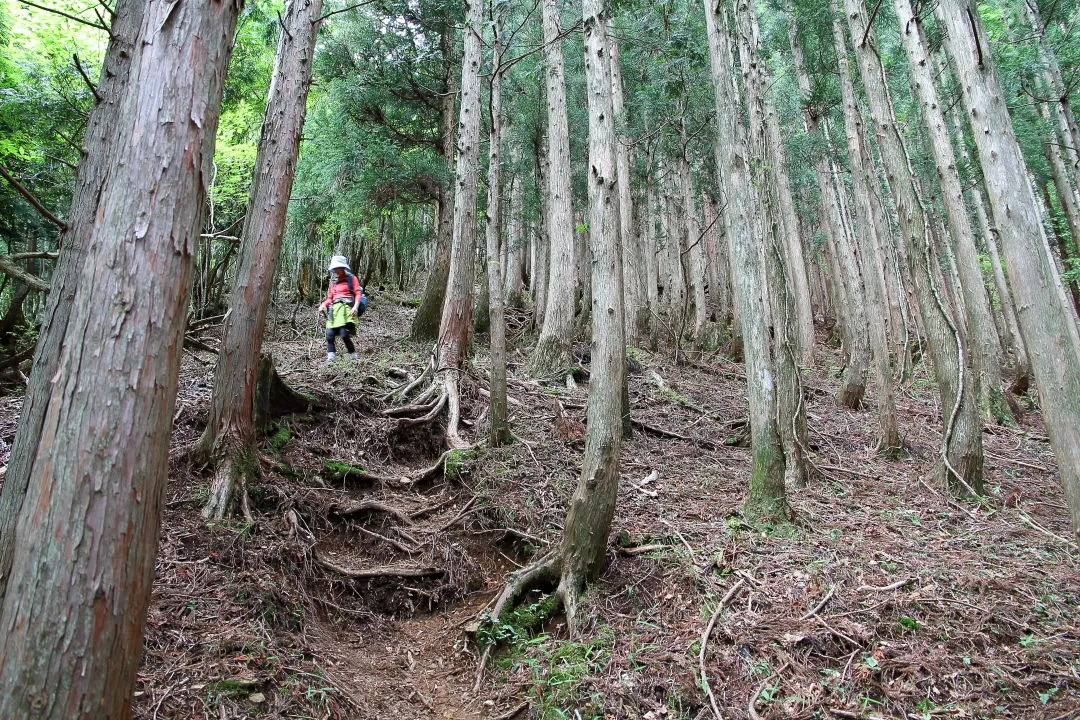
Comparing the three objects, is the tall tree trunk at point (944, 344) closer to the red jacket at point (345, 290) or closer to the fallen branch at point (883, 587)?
the fallen branch at point (883, 587)

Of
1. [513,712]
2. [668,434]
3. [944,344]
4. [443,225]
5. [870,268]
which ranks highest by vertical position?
[443,225]

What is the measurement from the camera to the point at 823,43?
14.1 m

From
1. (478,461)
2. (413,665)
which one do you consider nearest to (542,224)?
(478,461)

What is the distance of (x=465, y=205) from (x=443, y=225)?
159 inches

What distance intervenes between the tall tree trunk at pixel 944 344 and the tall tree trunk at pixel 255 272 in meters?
5.82

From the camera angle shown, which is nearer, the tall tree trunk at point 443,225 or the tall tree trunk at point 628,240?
the tall tree trunk at point 443,225

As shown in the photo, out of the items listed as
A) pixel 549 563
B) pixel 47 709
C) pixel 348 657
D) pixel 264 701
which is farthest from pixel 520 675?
pixel 47 709

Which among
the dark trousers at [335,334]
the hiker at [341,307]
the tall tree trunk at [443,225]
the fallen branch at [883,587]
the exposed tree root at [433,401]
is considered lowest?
the fallen branch at [883,587]

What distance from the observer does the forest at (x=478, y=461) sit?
1.99m

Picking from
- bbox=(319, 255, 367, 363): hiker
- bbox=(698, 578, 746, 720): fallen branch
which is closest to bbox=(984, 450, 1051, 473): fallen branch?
bbox=(698, 578, 746, 720): fallen branch

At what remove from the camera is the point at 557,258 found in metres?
9.75

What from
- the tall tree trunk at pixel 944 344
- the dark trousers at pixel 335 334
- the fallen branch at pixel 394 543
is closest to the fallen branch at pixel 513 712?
the fallen branch at pixel 394 543

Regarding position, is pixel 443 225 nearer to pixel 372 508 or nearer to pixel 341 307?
pixel 341 307

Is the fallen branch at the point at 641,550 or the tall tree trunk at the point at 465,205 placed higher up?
the tall tree trunk at the point at 465,205
